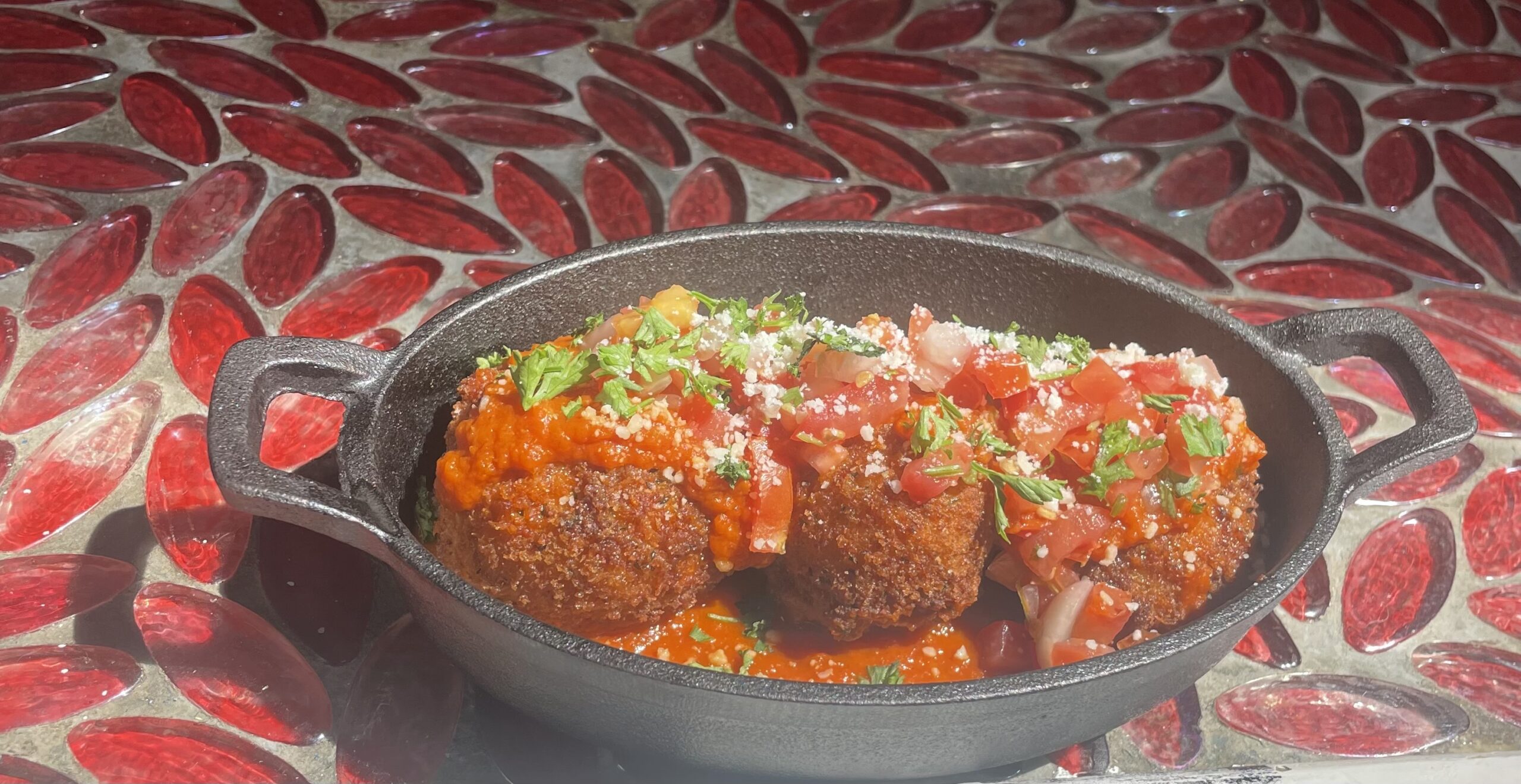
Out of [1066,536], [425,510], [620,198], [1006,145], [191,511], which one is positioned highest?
[1006,145]

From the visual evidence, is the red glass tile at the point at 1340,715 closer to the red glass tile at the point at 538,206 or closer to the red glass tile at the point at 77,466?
the red glass tile at the point at 538,206

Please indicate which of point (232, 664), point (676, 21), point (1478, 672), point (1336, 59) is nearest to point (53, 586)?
point (232, 664)

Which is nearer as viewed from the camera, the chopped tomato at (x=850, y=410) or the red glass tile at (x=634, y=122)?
the chopped tomato at (x=850, y=410)

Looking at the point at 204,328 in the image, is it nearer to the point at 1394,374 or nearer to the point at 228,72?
the point at 228,72

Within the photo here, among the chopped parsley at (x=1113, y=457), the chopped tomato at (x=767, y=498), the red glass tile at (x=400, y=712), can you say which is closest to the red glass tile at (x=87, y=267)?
the red glass tile at (x=400, y=712)

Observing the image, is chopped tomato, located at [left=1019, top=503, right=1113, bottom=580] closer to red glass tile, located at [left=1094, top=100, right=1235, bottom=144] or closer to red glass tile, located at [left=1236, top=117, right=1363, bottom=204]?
red glass tile, located at [left=1094, top=100, right=1235, bottom=144]
